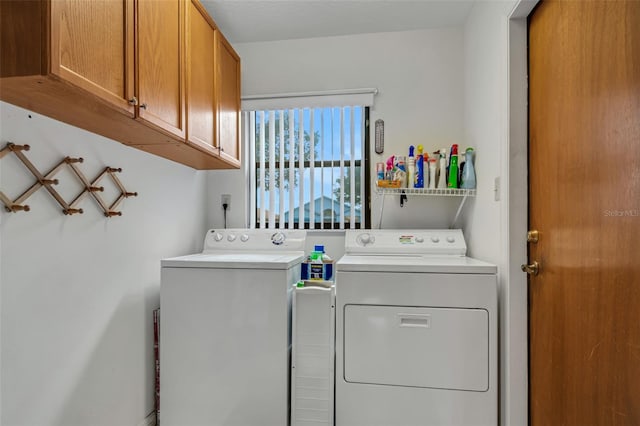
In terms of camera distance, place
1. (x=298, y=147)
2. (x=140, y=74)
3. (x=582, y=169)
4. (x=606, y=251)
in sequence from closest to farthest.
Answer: (x=606, y=251)
(x=582, y=169)
(x=140, y=74)
(x=298, y=147)

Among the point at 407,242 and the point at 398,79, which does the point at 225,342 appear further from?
the point at 398,79

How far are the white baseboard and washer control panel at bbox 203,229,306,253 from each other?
101 cm

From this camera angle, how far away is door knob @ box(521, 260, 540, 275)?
1408 millimetres

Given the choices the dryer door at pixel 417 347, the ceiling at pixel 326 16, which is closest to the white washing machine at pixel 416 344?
the dryer door at pixel 417 347

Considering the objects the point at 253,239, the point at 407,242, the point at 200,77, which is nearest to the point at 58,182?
the point at 200,77

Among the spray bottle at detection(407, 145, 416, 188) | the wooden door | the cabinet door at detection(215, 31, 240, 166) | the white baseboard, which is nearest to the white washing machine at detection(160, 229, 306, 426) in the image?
the white baseboard

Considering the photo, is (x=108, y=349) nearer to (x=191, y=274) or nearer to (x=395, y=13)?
(x=191, y=274)

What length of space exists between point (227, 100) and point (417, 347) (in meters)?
1.81

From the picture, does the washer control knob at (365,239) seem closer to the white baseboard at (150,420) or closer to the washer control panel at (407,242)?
the washer control panel at (407,242)

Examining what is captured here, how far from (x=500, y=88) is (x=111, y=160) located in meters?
1.92

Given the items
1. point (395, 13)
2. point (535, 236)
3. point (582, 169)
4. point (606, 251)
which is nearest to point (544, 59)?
point (582, 169)

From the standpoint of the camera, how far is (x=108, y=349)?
5.37 feet

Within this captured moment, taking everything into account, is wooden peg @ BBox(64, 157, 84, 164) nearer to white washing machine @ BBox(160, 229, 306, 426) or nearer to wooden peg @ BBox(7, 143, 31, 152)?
wooden peg @ BBox(7, 143, 31, 152)

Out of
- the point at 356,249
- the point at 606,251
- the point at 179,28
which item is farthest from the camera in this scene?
the point at 356,249
